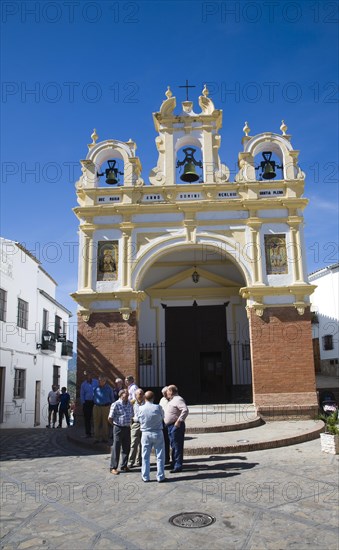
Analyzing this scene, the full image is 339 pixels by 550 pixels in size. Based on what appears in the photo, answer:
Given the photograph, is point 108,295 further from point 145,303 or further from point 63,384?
point 63,384

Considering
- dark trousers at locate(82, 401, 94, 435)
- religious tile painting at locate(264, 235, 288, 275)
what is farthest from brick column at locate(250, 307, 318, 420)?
dark trousers at locate(82, 401, 94, 435)

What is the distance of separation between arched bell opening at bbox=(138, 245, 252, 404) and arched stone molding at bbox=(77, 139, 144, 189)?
3.01 metres

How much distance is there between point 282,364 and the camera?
12898mm

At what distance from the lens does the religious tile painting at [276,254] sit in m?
13.6

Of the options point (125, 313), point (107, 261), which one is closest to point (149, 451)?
point (125, 313)

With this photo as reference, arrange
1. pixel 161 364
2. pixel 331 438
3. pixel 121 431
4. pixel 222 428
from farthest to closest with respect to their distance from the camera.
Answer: pixel 161 364
pixel 222 428
pixel 331 438
pixel 121 431

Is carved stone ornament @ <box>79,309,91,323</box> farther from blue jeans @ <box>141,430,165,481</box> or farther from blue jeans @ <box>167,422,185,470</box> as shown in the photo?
blue jeans @ <box>141,430,165,481</box>

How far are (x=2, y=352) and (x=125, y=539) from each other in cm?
1418

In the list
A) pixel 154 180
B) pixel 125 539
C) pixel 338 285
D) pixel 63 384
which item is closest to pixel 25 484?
pixel 125 539

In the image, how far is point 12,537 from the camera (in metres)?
4.89

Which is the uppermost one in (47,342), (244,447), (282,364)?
(47,342)

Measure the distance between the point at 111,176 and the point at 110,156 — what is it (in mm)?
779

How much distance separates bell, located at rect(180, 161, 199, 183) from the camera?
1441 centimetres

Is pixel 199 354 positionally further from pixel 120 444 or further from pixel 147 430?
pixel 147 430
